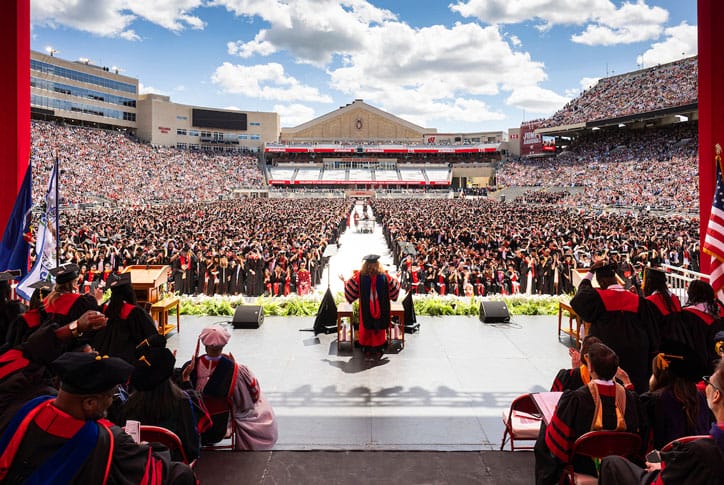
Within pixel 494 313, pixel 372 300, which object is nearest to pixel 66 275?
pixel 372 300

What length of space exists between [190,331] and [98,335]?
377cm

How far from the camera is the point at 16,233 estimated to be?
20.1 feet

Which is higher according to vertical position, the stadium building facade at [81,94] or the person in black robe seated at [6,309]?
the stadium building facade at [81,94]

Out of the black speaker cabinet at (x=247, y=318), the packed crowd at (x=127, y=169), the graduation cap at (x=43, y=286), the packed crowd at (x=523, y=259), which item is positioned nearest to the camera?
the graduation cap at (x=43, y=286)

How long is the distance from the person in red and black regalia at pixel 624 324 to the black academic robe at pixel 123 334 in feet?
14.0

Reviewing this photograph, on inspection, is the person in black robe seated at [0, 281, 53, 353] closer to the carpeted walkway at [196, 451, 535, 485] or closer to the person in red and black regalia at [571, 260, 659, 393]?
the carpeted walkway at [196, 451, 535, 485]

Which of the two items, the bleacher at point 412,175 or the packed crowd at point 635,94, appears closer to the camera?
the packed crowd at point 635,94

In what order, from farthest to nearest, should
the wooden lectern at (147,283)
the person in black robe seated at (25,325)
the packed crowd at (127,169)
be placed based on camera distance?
1. the packed crowd at (127,169)
2. the wooden lectern at (147,283)
3. the person in black robe seated at (25,325)

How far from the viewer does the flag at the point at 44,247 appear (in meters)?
6.28

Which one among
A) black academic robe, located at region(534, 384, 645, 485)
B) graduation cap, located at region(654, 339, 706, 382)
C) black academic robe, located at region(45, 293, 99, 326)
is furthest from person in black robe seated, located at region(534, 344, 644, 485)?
black academic robe, located at region(45, 293, 99, 326)

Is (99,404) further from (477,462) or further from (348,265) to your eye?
(348,265)

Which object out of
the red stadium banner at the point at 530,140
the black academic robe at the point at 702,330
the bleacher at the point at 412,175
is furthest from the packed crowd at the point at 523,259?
the bleacher at the point at 412,175

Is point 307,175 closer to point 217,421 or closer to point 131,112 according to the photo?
point 131,112

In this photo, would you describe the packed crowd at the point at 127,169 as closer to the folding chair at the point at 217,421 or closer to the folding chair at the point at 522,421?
the folding chair at the point at 217,421
